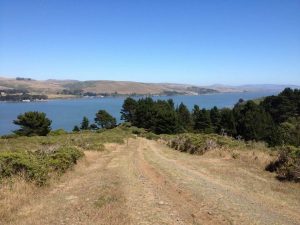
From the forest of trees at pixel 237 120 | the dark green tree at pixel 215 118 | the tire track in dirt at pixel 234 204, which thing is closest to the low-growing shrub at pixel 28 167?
the tire track in dirt at pixel 234 204

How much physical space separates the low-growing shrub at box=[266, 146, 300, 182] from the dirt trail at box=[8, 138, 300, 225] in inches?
20.6

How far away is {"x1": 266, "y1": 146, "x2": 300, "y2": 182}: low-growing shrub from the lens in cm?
1380

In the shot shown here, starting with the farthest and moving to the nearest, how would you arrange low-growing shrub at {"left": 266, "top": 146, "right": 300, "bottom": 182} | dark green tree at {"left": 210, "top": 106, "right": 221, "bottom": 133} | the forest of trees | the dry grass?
dark green tree at {"left": 210, "top": 106, "right": 221, "bottom": 133} < the forest of trees < low-growing shrub at {"left": 266, "top": 146, "right": 300, "bottom": 182} < the dry grass

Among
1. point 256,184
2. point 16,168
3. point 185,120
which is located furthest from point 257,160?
point 185,120

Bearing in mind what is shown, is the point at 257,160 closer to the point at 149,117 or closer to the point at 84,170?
the point at 84,170

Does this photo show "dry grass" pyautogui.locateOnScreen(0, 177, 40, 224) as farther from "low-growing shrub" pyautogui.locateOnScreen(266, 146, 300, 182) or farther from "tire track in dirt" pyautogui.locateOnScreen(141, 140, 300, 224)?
"low-growing shrub" pyautogui.locateOnScreen(266, 146, 300, 182)

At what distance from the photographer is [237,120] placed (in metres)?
79.2

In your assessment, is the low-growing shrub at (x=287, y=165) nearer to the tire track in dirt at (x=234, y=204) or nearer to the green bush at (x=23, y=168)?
the tire track in dirt at (x=234, y=204)

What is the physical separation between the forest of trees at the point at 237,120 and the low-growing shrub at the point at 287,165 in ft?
136

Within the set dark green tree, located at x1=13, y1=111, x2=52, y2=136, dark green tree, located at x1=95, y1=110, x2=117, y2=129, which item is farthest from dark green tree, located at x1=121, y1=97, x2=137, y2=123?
dark green tree, located at x1=13, y1=111, x2=52, y2=136

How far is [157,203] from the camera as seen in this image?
31.9 feet

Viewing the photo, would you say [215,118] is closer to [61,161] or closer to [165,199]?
[61,161]

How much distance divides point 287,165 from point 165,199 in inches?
257

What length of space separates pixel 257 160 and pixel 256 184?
15.8 feet
